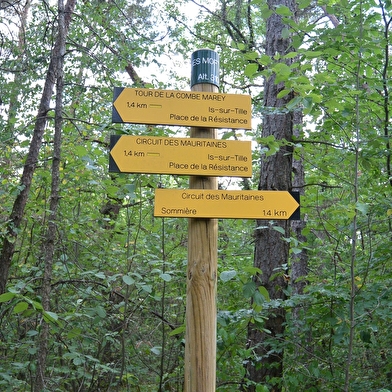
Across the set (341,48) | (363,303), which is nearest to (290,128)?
(341,48)

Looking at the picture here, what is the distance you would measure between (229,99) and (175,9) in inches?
351

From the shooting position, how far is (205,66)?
2691 mm

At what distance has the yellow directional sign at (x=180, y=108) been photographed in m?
2.56

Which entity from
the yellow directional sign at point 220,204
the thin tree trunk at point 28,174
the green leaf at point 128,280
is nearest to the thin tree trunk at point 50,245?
the thin tree trunk at point 28,174

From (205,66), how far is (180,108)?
0.31 metres

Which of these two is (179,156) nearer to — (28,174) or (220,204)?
(220,204)

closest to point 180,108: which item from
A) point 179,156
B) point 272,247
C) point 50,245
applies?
point 179,156

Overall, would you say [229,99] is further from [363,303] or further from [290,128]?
[290,128]

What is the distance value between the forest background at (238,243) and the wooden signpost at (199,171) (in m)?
0.22

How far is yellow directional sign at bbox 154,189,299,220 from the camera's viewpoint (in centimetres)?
246

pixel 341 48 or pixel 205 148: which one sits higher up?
pixel 341 48

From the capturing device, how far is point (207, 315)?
2473 millimetres

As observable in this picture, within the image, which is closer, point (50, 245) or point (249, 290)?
point (249, 290)

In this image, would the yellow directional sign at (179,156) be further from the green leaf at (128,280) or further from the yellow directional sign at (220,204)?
the green leaf at (128,280)
